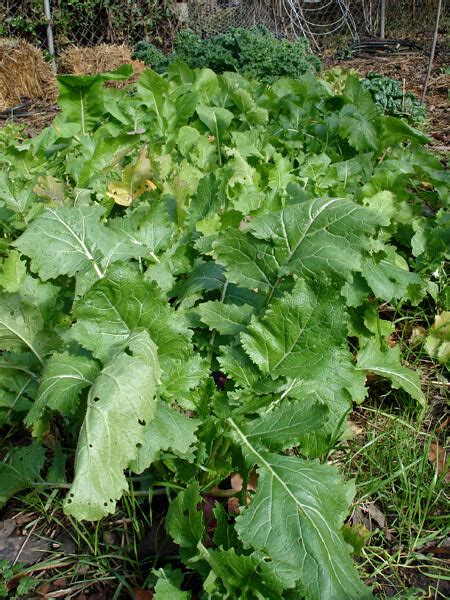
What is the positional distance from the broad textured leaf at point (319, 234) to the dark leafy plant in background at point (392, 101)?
9.43 feet

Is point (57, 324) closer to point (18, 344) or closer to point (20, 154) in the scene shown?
point (18, 344)

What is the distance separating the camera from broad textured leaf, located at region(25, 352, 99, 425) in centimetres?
155

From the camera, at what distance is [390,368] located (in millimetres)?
2150

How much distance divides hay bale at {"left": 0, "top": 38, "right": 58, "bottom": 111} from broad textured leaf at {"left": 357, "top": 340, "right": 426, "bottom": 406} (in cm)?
667

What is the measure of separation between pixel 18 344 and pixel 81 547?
0.72m

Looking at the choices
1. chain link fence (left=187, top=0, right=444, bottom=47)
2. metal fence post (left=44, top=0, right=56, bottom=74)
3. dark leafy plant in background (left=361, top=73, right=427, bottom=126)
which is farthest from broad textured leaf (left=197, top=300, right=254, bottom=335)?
chain link fence (left=187, top=0, right=444, bottom=47)

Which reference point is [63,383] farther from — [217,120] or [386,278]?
[217,120]

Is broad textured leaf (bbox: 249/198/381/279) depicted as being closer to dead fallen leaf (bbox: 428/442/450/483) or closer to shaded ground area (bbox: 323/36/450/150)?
dead fallen leaf (bbox: 428/442/450/483)

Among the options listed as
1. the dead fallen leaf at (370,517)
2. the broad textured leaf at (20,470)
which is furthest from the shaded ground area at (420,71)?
the broad textured leaf at (20,470)

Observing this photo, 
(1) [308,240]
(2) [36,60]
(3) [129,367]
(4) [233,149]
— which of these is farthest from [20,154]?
(2) [36,60]

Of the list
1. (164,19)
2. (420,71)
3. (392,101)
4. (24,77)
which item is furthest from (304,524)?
(164,19)

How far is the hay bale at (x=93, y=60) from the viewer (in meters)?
8.34

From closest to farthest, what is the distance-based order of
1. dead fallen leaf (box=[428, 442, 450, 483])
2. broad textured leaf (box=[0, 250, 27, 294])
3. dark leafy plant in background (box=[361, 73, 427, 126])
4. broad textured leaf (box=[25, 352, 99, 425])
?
1. broad textured leaf (box=[25, 352, 99, 425])
2. dead fallen leaf (box=[428, 442, 450, 483])
3. broad textured leaf (box=[0, 250, 27, 294])
4. dark leafy plant in background (box=[361, 73, 427, 126])

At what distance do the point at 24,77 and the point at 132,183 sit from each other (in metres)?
6.14
